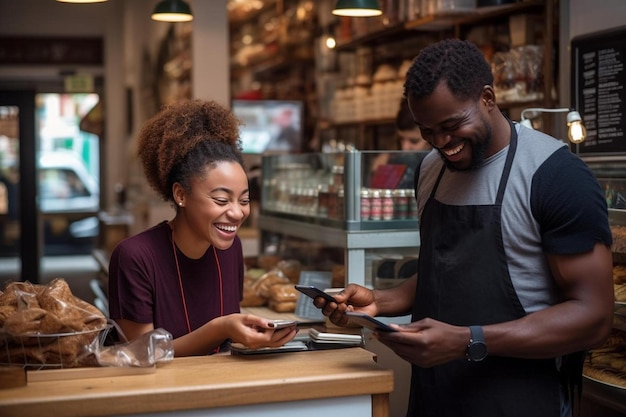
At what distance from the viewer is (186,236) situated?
8.98ft

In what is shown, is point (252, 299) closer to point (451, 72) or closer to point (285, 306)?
point (285, 306)

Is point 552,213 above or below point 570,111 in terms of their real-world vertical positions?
below

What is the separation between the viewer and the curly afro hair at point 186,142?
272 cm

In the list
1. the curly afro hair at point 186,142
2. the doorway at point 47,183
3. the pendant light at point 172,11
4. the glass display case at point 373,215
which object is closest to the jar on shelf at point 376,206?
the glass display case at point 373,215

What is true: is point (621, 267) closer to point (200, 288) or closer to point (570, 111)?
point (570, 111)

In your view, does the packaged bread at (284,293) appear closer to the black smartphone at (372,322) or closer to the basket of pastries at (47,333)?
the basket of pastries at (47,333)

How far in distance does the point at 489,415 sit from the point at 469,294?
31 centimetres

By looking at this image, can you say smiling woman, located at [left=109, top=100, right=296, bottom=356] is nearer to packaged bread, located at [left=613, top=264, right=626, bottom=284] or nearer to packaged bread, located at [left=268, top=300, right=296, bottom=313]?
packaged bread, located at [left=268, top=300, right=296, bottom=313]

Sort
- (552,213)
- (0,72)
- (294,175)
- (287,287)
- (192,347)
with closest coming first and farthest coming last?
(552,213), (192,347), (287,287), (294,175), (0,72)

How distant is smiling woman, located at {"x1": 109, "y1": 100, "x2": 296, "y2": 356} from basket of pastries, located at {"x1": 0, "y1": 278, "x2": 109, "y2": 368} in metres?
0.31

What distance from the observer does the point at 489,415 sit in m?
2.31

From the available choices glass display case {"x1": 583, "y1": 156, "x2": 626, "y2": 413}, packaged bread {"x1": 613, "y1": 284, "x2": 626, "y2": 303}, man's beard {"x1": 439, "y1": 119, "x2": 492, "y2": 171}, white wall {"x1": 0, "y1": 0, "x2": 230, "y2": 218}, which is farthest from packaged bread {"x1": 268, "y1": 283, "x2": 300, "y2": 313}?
white wall {"x1": 0, "y1": 0, "x2": 230, "y2": 218}

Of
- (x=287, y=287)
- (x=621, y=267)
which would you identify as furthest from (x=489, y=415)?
(x=287, y=287)

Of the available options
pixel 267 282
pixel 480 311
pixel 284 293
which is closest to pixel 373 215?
pixel 284 293
